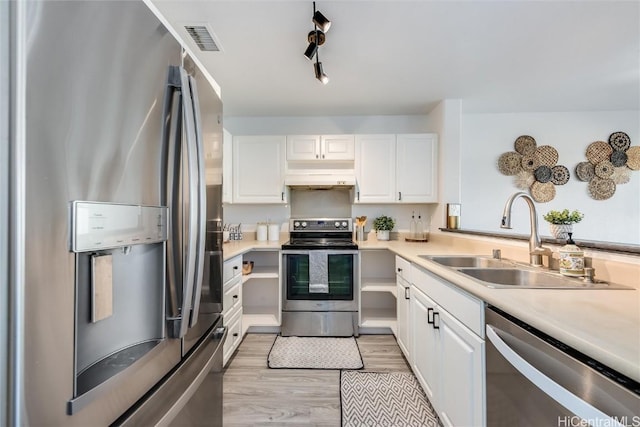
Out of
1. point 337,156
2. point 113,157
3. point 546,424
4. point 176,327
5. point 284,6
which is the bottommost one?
point 546,424

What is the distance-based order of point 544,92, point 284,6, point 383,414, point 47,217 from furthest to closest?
point 544,92, point 383,414, point 284,6, point 47,217

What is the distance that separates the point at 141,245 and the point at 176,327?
0.92ft

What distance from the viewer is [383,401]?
72.2 inches

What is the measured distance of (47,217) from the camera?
0.50 meters

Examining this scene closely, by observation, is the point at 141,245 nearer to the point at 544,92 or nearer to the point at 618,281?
the point at 618,281

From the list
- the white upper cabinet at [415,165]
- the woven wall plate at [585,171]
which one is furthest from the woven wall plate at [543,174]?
the white upper cabinet at [415,165]

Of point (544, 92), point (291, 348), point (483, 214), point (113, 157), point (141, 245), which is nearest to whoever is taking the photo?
point (113, 157)

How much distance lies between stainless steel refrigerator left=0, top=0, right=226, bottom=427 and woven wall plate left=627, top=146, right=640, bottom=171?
472cm

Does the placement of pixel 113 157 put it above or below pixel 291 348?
above

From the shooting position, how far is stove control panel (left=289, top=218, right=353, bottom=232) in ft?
10.6

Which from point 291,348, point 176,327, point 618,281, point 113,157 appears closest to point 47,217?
point 113,157

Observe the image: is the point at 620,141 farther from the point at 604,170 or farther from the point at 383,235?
the point at 383,235

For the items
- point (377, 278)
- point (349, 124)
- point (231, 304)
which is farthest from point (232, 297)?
point (349, 124)

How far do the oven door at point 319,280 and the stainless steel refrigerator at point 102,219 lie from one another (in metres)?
1.77
